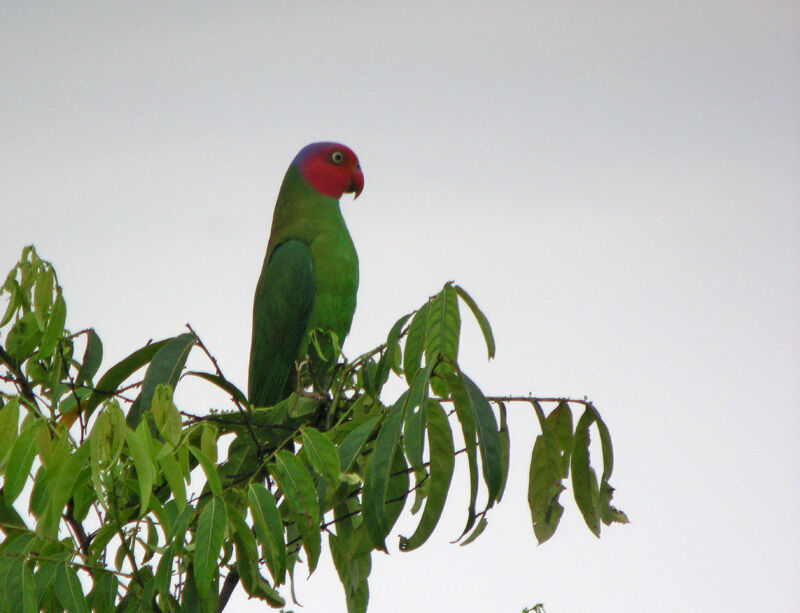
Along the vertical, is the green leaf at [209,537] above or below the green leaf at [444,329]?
below

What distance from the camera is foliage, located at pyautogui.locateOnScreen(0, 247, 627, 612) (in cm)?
142

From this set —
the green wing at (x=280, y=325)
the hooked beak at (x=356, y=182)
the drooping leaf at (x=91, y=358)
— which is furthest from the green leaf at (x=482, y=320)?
the hooked beak at (x=356, y=182)

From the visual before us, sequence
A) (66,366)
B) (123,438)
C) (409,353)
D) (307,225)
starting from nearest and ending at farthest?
1. (123,438)
2. (409,353)
3. (66,366)
4. (307,225)

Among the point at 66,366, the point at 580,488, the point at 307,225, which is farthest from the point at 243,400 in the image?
the point at 307,225

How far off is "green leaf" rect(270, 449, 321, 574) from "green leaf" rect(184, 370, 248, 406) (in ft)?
0.68

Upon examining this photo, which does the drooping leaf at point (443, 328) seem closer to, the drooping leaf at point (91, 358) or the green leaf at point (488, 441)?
the green leaf at point (488, 441)

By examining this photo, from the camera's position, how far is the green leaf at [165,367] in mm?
1693

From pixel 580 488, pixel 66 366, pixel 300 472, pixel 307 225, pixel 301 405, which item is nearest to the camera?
pixel 300 472

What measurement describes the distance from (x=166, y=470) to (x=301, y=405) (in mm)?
713

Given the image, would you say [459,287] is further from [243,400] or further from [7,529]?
[7,529]

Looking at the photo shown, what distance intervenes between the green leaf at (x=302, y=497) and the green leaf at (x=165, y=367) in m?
0.31

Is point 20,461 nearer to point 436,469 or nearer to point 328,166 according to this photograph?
point 436,469

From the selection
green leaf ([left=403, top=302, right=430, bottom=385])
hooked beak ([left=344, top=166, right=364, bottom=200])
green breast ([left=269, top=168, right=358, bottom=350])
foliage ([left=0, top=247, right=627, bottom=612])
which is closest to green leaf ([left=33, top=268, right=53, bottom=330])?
foliage ([left=0, top=247, right=627, bottom=612])

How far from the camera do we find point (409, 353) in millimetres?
1659
